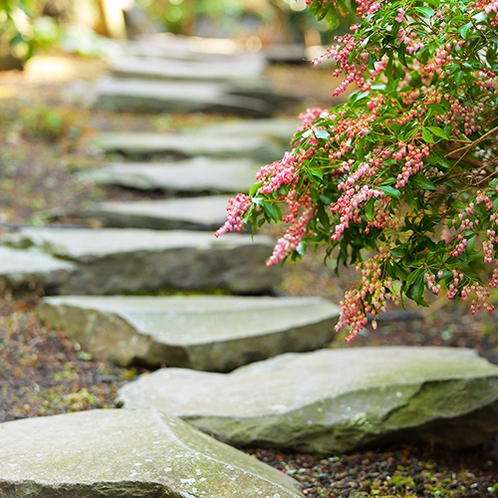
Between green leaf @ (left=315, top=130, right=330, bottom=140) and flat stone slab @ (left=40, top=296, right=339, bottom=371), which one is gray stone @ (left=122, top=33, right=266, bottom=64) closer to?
flat stone slab @ (left=40, top=296, right=339, bottom=371)

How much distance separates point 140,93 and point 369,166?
5830mm

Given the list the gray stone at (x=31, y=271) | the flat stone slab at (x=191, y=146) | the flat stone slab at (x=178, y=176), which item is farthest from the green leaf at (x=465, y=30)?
the flat stone slab at (x=191, y=146)

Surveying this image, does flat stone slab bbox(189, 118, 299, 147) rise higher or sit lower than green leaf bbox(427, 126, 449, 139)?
higher

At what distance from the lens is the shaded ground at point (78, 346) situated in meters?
2.78

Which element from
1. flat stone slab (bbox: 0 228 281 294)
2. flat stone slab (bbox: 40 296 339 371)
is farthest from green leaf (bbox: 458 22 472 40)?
flat stone slab (bbox: 0 228 281 294)

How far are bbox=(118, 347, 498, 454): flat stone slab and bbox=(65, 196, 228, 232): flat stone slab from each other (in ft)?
5.16

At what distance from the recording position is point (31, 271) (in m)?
3.79

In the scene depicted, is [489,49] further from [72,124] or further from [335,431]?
[72,124]

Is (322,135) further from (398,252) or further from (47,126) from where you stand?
(47,126)

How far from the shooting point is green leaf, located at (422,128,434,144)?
199 centimetres

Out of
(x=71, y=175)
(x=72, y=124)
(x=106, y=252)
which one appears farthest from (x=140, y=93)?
(x=106, y=252)

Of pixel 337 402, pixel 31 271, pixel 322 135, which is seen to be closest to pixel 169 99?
pixel 31 271

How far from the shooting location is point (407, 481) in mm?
2727

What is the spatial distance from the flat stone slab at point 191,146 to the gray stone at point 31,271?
2308mm
